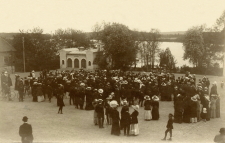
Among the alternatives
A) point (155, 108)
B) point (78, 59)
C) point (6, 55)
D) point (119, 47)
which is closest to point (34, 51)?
point (6, 55)

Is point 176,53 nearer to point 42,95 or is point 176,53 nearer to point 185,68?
point 185,68

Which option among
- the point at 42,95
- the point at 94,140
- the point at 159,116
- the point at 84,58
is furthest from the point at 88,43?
the point at 94,140

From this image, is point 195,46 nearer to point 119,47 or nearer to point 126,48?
point 126,48

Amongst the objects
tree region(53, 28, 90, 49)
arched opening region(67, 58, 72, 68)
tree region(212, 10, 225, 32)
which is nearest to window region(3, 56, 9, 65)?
arched opening region(67, 58, 72, 68)

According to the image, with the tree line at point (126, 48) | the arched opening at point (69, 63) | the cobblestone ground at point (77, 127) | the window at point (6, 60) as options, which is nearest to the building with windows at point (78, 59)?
the arched opening at point (69, 63)

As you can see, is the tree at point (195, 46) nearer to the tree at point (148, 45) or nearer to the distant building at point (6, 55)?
the tree at point (148, 45)
